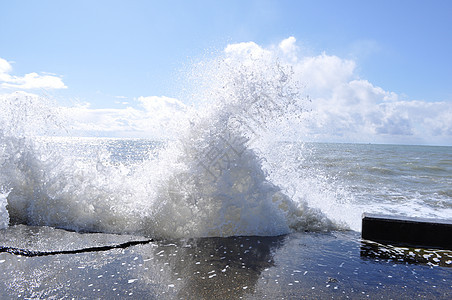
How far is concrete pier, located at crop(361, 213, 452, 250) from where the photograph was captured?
4625mm

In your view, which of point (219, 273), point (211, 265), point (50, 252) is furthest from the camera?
point (50, 252)

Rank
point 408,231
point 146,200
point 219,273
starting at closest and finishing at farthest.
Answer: point 219,273 → point 408,231 → point 146,200

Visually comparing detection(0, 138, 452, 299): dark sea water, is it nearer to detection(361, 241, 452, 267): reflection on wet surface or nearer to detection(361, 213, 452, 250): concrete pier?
detection(361, 241, 452, 267): reflection on wet surface

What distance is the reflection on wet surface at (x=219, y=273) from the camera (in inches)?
116

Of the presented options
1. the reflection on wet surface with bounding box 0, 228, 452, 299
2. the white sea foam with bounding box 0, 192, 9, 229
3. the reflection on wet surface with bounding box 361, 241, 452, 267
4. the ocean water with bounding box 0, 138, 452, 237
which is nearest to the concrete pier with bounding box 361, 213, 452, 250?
the reflection on wet surface with bounding box 361, 241, 452, 267

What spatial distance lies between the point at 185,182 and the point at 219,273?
2186 mm

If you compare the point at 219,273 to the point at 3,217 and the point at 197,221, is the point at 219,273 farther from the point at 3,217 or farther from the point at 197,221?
the point at 3,217

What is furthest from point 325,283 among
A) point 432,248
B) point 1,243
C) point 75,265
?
point 1,243

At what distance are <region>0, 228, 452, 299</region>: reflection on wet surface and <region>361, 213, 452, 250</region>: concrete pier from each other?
0.34 meters

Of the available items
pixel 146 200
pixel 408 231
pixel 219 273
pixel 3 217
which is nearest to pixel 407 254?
pixel 408 231

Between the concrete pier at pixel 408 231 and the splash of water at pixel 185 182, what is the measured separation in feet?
3.00

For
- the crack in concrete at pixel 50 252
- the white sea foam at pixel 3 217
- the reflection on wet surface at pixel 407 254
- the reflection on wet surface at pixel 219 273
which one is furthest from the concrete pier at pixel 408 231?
the white sea foam at pixel 3 217

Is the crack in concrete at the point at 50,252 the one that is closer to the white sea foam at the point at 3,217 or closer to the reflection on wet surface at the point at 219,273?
the reflection on wet surface at the point at 219,273

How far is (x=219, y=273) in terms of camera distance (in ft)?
11.1
